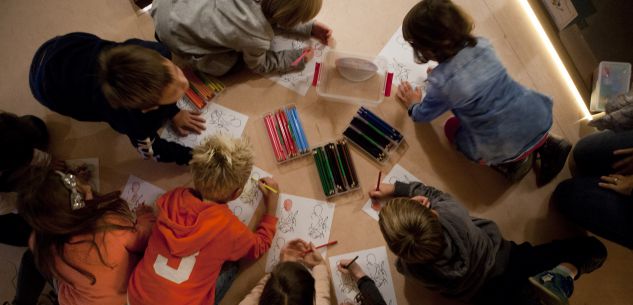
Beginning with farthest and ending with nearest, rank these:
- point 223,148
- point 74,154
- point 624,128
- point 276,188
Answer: point 74,154 < point 276,188 < point 624,128 < point 223,148

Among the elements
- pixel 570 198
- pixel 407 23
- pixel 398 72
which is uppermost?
pixel 407 23

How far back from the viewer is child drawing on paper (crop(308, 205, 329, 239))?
53.4 inches

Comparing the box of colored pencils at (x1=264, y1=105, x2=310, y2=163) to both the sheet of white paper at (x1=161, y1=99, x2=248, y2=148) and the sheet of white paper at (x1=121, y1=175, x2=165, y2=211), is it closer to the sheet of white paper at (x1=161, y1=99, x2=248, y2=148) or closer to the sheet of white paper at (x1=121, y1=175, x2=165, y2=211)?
the sheet of white paper at (x1=161, y1=99, x2=248, y2=148)

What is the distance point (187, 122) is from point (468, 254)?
1.08 m

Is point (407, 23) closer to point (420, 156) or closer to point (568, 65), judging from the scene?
point (420, 156)

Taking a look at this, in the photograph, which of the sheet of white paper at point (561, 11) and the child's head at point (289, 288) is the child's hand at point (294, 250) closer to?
the child's head at point (289, 288)

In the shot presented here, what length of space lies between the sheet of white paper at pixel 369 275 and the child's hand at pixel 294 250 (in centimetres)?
11

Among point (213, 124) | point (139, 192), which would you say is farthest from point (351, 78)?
point (139, 192)

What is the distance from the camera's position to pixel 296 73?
4.81ft

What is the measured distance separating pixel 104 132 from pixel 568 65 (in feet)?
6.19

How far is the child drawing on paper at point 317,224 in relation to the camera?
136 cm

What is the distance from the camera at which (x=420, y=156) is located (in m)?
1.41

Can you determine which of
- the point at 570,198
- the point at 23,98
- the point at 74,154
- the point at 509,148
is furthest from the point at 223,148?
the point at 570,198

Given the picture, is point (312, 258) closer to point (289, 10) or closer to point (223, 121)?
point (223, 121)
